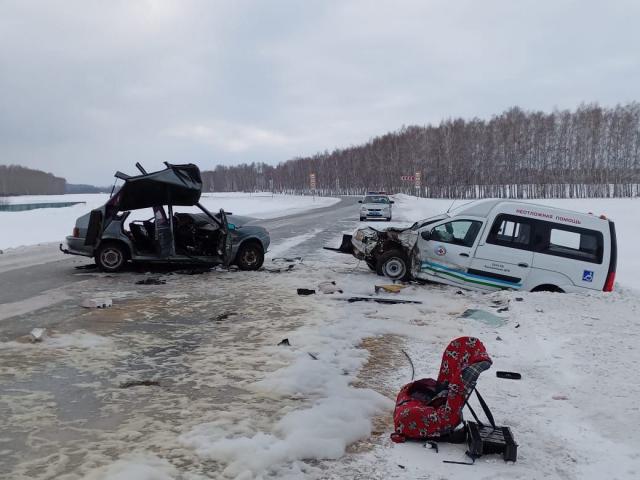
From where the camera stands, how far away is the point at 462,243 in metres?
10.2

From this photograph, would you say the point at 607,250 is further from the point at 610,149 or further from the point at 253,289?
the point at 610,149

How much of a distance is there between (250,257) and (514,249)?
249 inches

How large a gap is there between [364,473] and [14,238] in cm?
2158

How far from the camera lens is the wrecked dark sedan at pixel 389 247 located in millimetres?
10891

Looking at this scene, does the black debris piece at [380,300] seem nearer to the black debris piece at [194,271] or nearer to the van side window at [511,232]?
the van side window at [511,232]

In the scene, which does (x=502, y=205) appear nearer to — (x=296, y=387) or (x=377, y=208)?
(x=296, y=387)

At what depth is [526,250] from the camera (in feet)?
32.1

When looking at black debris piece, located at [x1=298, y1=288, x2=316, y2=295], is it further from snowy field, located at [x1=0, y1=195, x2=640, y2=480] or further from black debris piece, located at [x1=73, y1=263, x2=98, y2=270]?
black debris piece, located at [x1=73, y1=263, x2=98, y2=270]

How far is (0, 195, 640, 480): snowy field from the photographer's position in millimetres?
3504

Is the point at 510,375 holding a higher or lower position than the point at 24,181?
lower

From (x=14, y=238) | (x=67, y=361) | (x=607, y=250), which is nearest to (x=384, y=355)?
(x=67, y=361)

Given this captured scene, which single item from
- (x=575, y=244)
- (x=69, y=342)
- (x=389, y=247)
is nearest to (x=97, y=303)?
(x=69, y=342)

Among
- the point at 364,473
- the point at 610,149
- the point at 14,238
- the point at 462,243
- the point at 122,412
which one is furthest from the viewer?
Answer: the point at 610,149

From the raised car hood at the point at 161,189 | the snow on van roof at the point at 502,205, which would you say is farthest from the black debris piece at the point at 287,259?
the snow on van roof at the point at 502,205
